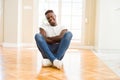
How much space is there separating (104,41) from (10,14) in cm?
245

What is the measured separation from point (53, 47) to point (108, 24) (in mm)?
2287

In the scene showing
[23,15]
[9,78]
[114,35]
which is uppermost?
[23,15]

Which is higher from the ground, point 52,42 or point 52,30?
point 52,30

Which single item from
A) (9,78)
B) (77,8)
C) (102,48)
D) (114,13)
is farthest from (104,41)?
(9,78)

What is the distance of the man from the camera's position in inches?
142

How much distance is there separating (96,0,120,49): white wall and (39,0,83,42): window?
0.93 meters

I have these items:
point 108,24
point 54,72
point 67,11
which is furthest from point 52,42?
point 67,11

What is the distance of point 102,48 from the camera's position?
229 inches

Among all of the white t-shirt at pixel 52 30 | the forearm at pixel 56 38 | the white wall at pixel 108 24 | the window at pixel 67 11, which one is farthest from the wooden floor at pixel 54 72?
the window at pixel 67 11

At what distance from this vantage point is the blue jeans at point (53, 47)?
11.9 ft

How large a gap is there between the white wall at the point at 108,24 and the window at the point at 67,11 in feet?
3.07

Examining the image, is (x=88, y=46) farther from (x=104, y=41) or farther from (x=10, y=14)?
(x=10, y=14)

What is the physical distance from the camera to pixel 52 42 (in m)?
3.85

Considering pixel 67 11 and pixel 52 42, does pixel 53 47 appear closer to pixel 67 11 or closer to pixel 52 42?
pixel 52 42
